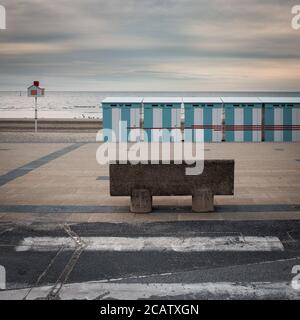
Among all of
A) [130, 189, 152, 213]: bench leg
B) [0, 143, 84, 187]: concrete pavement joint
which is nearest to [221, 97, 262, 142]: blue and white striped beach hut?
[0, 143, 84, 187]: concrete pavement joint

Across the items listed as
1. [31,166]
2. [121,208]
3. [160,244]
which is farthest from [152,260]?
[31,166]

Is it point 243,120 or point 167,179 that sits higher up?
point 243,120

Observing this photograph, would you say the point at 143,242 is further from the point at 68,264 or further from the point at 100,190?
the point at 100,190

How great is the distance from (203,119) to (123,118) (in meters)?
3.42

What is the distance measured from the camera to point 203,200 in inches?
388

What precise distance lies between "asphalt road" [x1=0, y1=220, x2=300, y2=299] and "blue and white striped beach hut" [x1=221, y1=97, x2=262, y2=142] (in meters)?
14.0

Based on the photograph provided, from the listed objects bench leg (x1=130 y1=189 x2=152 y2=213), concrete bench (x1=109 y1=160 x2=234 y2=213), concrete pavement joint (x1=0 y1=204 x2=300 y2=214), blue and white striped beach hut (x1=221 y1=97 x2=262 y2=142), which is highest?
blue and white striped beach hut (x1=221 y1=97 x2=262 y2=142)

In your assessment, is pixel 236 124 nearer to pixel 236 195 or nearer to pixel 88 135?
pixel 88 135

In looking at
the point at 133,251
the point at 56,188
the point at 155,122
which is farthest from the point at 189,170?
the point at 155,122

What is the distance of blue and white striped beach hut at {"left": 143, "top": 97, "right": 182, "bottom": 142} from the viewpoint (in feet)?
73.9

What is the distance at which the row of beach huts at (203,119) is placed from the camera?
22.5 meters

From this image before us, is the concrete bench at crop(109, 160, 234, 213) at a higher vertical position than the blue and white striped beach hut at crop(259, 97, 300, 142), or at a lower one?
lower

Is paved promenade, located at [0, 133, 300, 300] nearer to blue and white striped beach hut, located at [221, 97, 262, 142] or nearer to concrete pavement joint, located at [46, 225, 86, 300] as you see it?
concrete pavement joint, located at [46, 225, 86, 300]

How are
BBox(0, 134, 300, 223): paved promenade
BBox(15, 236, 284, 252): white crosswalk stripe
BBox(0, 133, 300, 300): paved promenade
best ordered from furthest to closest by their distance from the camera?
BBox(0, 134, 300, 223): paved promenade → BBox(15, 236, 284, 252): white crosswalk stripe → BBox(0, 133, 300, 300): paved promenade
